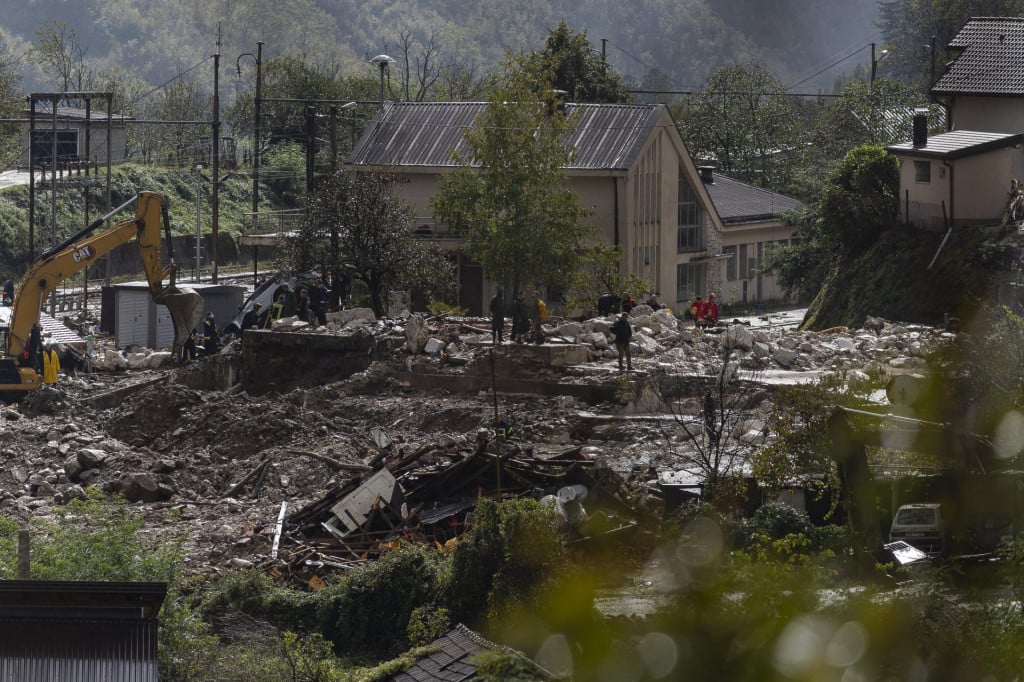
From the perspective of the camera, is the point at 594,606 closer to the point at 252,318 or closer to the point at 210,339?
the point at 210,339

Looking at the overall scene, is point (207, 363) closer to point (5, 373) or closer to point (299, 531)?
point (5, 373)

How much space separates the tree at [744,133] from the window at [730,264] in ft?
46.3

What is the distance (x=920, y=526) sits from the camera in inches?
661

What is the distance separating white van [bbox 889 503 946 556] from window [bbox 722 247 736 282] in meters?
28.3

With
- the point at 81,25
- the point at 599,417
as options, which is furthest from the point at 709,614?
the point at 81,25

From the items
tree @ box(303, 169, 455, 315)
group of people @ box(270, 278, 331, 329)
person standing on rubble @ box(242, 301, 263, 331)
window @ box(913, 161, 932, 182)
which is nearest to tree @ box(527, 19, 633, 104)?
tree @ box(303, 169, 455, 315)

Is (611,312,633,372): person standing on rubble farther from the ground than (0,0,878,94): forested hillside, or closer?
closer

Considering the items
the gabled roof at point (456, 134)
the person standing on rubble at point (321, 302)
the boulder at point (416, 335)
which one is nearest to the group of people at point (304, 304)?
the person standing on rubble at point (321, 302)

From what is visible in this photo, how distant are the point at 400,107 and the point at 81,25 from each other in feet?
496

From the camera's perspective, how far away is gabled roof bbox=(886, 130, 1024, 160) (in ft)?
107

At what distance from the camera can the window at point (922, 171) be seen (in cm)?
3400

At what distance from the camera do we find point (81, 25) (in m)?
182

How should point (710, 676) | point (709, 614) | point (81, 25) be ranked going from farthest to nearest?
point (81, 25) < point (709, 614) < point (710, 676)

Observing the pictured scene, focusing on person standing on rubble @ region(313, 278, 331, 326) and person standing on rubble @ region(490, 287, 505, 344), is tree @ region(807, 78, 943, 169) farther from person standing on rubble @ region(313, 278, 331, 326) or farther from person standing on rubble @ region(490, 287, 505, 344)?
person standing on rubble @ region(490, 287, 505, 344)
